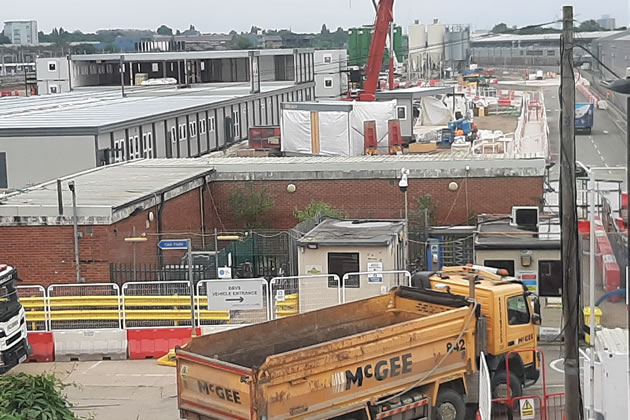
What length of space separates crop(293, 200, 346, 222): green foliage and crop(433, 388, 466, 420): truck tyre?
13970 millimetres

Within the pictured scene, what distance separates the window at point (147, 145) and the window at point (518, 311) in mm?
26936

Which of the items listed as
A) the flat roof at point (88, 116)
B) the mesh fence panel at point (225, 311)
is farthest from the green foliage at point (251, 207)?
the mesh fence panel at point (225, 311)

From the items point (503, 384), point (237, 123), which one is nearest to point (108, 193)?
point (503, 384)

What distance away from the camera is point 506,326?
16.1 m

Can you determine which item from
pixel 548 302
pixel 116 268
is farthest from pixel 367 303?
→ pixel 116 268

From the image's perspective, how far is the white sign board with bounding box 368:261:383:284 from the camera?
2189 cm

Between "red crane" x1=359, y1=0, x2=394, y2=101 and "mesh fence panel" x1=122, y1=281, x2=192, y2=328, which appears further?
"red crane" x1=359, y1=0, x2=394, y2=101

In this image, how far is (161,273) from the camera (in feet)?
77.1

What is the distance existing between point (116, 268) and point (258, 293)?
211 inches

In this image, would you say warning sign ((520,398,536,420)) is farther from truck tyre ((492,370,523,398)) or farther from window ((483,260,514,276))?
window ((483,260,514,276))

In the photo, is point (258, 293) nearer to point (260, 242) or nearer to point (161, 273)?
point (161, 273)

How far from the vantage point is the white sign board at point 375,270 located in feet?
71.8

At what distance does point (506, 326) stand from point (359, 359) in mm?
3274

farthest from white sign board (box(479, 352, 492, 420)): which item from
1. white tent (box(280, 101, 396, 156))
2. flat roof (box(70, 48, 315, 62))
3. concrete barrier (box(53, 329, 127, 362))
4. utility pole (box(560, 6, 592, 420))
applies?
flat roof (box(70, 48, 315, 62))
